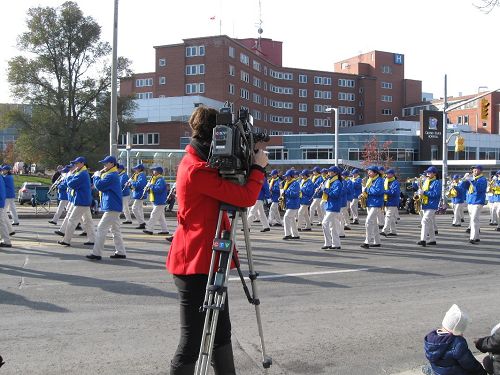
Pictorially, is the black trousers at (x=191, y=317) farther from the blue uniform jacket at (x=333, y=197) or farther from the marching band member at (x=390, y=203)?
the marching band member at (x=390, y=203)

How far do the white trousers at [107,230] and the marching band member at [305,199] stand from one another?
7.40 meters

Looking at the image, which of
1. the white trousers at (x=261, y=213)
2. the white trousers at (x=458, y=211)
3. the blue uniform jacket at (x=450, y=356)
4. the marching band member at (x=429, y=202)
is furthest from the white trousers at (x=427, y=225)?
the blue uniform jacket at (x=450, y=356)

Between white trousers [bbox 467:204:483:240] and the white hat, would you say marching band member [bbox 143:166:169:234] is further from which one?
the white hat

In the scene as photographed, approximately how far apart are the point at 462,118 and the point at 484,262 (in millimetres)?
84063

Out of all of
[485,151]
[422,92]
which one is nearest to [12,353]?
[485,151]

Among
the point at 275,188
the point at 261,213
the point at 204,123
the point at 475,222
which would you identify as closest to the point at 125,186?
the point at 261,213

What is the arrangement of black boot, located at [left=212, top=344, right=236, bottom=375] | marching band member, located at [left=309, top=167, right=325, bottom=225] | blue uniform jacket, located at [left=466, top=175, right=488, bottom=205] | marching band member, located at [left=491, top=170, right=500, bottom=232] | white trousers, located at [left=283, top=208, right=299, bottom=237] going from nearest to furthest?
black boot, located at [left=212, top=344, right=236, bottom=375] → white trousers, located at [left=283, top=208, right=299, bottom=237] → blue uniform jacket, located at [left=466, top=175, right=488, bottom=205] → marching band member, located at [left=309, top=167, right=325, bottom=225] → marching band member, located at [left=491, top=170, right=500, bottom=232]

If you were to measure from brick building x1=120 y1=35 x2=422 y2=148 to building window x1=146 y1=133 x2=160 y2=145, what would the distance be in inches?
4.4

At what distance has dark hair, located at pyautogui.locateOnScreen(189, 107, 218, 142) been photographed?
3.64 metres

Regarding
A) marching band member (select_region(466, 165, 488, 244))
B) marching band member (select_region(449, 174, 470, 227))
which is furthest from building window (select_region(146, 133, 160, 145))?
marching band member (select_region(466, 165, 488, 244))

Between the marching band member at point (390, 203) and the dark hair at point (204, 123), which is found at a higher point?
the dark hair at point (204, 123)

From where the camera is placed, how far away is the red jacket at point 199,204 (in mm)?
3447

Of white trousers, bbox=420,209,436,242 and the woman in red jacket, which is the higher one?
the woman in red jacket

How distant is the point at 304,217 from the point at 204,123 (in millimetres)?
14887
